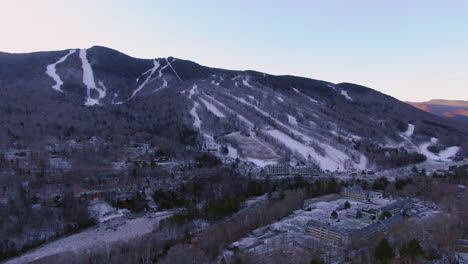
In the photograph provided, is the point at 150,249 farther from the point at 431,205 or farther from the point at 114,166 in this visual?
the point at 431,205

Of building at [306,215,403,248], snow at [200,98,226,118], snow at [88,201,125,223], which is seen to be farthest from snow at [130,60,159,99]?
building at [306,215,403,248]

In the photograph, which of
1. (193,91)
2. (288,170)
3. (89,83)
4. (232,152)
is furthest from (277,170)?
(89,83)

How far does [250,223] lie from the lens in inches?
743

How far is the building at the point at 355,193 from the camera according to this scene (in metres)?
26.0

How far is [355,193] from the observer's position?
86.9 feet

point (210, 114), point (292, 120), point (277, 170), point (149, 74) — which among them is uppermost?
point (149, 74)

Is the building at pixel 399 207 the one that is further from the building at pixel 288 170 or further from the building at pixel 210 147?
the building at pixel 210 147

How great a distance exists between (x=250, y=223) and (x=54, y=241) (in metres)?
11.3

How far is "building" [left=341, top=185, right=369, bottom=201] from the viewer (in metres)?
26.0

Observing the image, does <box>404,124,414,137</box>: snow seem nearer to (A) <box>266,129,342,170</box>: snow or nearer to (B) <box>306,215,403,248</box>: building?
(A) <box>266,129,342,170</box>: snow

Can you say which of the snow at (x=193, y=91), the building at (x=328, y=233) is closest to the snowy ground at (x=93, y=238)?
the building at (x=328, y=233)

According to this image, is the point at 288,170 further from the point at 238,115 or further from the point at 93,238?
the point at 238,115

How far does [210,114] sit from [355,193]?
30829 millimetres

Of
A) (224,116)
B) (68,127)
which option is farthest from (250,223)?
(224,116)
